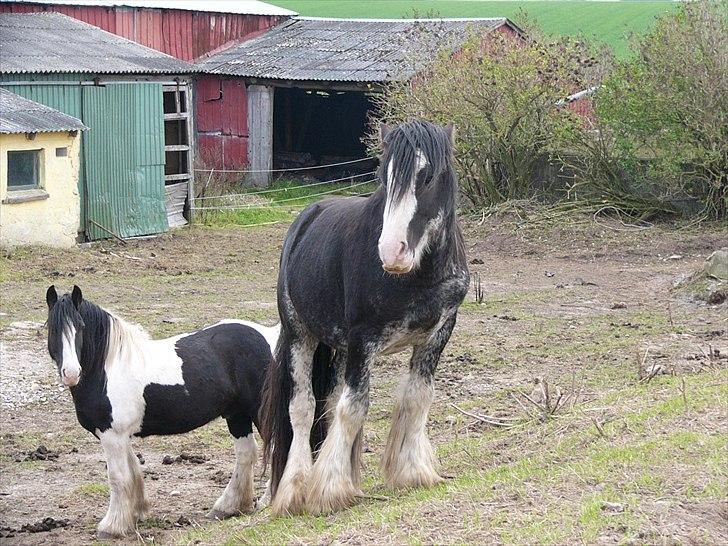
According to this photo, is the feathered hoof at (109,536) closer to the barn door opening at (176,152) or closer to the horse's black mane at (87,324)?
the horse's black mane at (87,324)

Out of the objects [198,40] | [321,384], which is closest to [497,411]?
[321,384]

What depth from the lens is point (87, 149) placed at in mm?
19156

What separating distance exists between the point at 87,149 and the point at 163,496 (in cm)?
1276

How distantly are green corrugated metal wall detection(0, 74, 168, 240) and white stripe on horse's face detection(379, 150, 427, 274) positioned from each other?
1452cm

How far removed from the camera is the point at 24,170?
17.3 metres

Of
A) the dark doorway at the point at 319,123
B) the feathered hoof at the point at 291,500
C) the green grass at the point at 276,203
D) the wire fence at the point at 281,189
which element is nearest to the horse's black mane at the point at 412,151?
the feathered hoof at the point at 291,500

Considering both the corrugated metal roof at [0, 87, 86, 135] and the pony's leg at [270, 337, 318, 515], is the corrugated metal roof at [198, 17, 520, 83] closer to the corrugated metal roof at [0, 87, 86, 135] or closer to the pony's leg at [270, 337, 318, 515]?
the corrugated metal roof at [0, 87, 86, 135]

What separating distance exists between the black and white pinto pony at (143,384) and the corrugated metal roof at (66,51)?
12430 mm

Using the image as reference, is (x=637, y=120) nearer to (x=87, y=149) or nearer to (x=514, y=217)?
(x=514, y=217)

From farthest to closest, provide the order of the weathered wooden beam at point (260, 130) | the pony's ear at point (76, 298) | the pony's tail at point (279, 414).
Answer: the weathered wooden beam at point (260, 130), the pony's ear at point (76, 298), the pony's tail at point (279, 414)

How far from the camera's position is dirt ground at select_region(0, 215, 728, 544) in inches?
197

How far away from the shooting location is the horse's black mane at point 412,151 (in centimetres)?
533

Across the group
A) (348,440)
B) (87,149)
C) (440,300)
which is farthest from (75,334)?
(87,149)

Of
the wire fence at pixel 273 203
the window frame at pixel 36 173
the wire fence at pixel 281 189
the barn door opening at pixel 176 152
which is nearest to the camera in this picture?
the window frame at pixel 36 173
